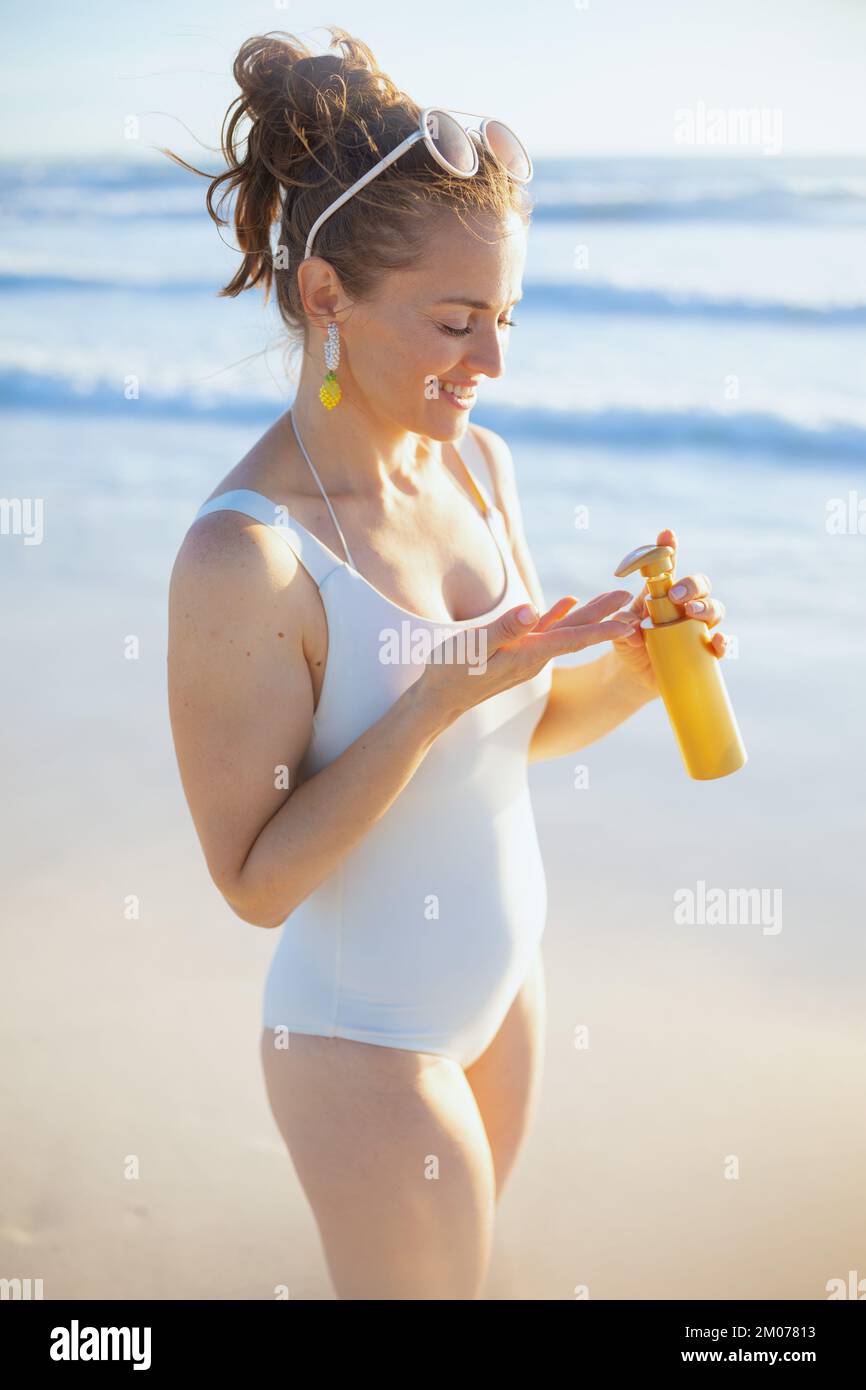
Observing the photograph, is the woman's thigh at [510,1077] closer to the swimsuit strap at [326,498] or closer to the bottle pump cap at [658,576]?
the bottle pump cap at [658,576]

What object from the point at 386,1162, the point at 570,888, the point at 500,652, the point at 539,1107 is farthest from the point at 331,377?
the point at 570,888

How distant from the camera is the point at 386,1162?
172cm

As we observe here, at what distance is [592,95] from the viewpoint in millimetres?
9914

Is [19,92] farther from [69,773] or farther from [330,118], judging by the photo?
[330,118]

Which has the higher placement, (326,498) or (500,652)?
(326,498)

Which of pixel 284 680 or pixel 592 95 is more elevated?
pixel 592 95

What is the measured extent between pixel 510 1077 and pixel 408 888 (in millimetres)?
385

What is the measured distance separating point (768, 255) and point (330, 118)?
28.3 ft

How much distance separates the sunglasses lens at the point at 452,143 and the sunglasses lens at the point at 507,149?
0.08 m

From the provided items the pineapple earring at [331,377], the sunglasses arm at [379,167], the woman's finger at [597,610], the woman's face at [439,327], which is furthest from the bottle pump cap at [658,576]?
the sunglasses arm at [379,167]

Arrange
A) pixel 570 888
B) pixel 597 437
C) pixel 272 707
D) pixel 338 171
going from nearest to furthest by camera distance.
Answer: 1. pixel 272 707
2. pixel 338 171
3. pixel 570 888
4. pixel 597 437

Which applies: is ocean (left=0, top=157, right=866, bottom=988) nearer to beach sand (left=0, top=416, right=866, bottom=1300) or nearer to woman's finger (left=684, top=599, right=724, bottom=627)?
beach sand (left=0, top=416, right=866, bottom=1300)

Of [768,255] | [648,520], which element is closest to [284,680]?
[648,520]

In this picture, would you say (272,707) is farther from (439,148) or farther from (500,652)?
(439,148)
